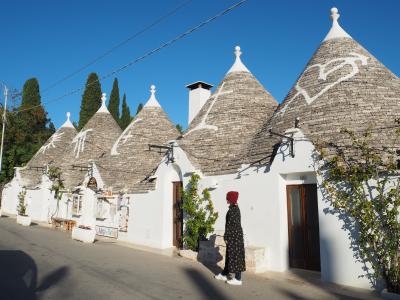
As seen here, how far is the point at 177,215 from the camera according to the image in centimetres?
1354

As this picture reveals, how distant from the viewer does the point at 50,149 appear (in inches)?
1169

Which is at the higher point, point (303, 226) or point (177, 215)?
point (177, 215)

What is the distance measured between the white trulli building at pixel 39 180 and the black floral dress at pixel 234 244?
19.1 metres

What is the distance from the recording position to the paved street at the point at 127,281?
647 cm

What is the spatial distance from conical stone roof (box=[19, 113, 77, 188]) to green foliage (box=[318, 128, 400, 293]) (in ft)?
76.9

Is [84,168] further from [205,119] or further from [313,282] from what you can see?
[313,282]

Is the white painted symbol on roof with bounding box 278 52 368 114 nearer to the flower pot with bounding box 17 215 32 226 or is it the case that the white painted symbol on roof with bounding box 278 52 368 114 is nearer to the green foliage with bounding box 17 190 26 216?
the flower pot with bounding box 17 215 32 226

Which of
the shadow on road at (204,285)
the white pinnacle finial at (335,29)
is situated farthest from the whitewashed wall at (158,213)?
the white pinnacle finial at (335,29)

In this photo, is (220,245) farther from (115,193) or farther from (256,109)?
(115,193)

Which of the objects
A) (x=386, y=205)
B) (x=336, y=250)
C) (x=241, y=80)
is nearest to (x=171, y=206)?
(x=241, y=80)

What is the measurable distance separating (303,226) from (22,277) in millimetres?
6699

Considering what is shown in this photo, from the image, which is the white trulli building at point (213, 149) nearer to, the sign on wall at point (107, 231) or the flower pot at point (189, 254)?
the flower pot at point (189, 254)

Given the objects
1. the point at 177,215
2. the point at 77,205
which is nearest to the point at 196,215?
the point at 177,215

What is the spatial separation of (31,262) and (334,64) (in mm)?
10307
